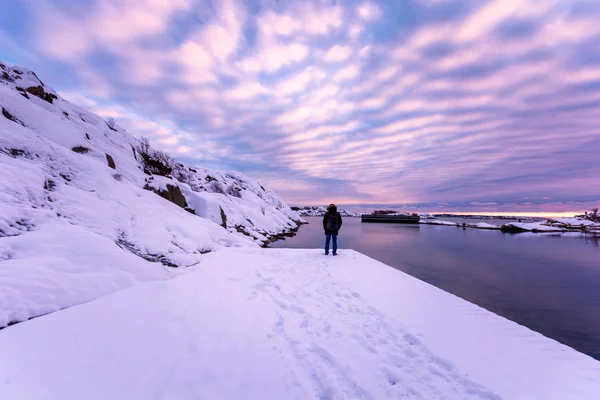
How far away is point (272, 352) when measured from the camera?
11.0 feet

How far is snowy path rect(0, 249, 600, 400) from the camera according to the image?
→ 2.56 m

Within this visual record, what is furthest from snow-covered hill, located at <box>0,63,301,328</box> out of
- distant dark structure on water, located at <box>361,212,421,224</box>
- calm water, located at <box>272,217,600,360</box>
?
distant dark structure on water, located at <box>361,212,421,224</box>

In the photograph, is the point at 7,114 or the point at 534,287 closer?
the point at 7,114

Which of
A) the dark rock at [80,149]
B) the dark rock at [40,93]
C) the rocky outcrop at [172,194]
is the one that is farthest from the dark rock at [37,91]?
the rocky outcrop at [172,194]

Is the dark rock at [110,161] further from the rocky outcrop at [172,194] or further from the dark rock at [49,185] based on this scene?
the dark rock at [49,185]

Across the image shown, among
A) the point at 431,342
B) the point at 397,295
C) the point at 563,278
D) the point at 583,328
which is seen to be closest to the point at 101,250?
the point at 431,342

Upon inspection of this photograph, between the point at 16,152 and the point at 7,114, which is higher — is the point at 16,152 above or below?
below

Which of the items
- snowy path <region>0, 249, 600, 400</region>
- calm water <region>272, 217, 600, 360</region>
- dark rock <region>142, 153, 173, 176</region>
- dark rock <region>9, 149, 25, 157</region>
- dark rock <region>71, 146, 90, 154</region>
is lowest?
calm water <region>272, 217, 600, 360</region>

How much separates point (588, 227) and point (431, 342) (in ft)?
296

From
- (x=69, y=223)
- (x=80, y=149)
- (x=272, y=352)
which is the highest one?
(x=80, y=149)

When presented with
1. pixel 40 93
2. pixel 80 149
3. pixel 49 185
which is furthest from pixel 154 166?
pixel 49 185

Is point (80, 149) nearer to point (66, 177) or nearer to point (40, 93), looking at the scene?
point (66, 177)

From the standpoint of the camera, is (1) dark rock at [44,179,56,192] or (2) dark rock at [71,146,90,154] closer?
(1) dark rock at [44,179,56,192]

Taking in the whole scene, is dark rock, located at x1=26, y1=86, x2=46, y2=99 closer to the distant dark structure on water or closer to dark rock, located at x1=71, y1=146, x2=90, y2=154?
dark rock, located at x1=71, y1=146, x2=90, y2=154
